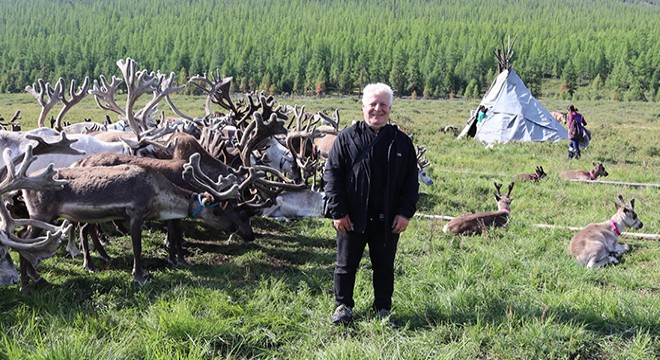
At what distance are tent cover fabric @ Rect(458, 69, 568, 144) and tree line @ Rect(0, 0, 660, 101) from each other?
155 feet

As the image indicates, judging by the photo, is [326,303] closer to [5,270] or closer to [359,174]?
[359,174]

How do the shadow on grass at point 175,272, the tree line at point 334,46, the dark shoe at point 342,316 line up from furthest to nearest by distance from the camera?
the tree line at point 334,46
the shadow on grass at point 175,272
the dark shoe at point 342,316

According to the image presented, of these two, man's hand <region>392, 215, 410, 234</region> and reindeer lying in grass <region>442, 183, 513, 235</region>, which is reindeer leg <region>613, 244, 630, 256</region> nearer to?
reindeer lying in grass <region>442, 183, 513, 235</region>

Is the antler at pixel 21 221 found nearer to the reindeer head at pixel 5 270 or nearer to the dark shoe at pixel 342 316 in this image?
the reindeer head at pixel 5 270

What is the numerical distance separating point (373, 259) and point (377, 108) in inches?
52.4

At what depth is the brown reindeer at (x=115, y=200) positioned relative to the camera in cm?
542

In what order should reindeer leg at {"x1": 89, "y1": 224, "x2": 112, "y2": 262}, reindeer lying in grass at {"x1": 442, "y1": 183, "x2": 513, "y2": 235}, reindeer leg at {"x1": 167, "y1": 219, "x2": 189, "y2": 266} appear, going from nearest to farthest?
reindeer leg at {"x1": 89, "y1": 224, "x2": 112, "y2": 262} → reindeer leg at {"x1": 167, "y1": 219, "x2": 189, "y2": 266} → reindeer lying in grass at {"x1": 442, "y1": 183, "x2": 513, "y2": 235}

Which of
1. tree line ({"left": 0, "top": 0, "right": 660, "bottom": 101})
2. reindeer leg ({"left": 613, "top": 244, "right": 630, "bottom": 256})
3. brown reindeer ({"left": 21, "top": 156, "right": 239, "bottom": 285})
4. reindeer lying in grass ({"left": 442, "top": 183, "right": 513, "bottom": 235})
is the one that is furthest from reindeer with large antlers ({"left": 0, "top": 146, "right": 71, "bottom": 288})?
tree line ({"left": 0, "top": 0, "right": 660, "bottom": 101})

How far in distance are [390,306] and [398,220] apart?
0.88 metres

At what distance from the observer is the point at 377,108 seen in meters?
4.22

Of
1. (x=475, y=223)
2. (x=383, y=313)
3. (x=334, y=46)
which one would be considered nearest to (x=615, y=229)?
(x=475, y=223)

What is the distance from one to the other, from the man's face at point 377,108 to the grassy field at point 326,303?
1.73 meters

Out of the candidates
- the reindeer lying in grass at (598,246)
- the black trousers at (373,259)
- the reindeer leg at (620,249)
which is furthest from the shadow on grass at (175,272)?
the reindeer leg at (620,249)

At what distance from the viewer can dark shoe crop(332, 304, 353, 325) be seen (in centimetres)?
463
